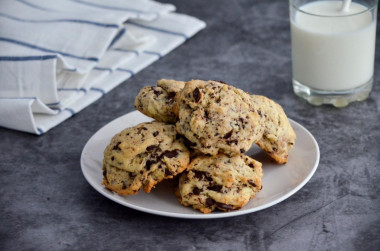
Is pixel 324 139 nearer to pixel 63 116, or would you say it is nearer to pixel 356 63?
pixel 356 63

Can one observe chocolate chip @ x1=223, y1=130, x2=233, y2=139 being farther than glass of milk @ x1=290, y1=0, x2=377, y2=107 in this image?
No

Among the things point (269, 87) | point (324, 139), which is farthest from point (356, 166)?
point (269, 87)

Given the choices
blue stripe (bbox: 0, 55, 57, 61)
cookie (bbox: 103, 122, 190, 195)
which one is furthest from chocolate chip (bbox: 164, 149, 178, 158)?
blue stripe (bbox: 0, 55, 57, 61)

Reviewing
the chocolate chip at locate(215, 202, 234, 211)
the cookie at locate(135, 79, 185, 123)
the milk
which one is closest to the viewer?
the chocolate chip at locate(215, 202, 234, 211)

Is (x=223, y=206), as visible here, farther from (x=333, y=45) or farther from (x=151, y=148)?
(x=333, y=45)

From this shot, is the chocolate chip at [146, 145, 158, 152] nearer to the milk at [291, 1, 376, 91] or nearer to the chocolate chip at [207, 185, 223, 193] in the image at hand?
the chocolate chip at [207, 185, 223, 193]

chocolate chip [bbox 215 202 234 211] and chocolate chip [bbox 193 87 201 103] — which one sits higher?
chocolate chip [bbox 193 87 201 103]

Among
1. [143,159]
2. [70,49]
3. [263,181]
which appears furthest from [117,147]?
[70,49]
